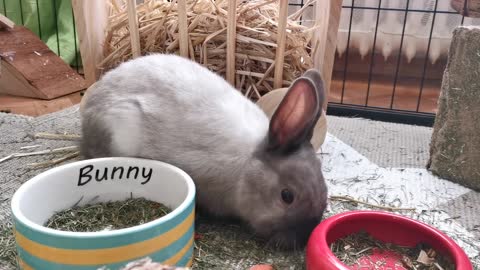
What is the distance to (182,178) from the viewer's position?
121 cm

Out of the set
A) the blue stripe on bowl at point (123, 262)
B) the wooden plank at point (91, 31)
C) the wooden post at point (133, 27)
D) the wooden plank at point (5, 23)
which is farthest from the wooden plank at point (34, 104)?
the blue stripe on bowl at point (123, 262)

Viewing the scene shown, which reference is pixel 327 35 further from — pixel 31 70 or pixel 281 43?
pixel 31 70

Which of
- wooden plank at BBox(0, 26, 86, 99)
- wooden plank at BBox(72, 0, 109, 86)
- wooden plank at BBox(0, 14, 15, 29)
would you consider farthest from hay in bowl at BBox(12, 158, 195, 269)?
wooden plank at BBox(0, 14, 15, 29)

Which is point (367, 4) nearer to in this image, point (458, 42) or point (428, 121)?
point (428, 121)

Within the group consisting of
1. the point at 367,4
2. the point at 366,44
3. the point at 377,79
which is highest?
the point at 367,4

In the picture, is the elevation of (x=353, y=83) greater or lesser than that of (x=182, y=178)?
lesser

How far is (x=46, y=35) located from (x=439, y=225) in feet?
9.19

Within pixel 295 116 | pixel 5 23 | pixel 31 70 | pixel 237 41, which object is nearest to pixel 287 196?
pixel 295 116

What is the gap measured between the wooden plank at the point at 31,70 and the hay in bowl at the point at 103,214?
5.02 feet

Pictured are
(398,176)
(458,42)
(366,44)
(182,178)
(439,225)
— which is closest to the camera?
(182,178)

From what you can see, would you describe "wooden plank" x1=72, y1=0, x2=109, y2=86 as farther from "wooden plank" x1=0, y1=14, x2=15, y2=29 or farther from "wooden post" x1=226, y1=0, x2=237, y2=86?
"wooden plank" x1=0, y1=14, x2=15, y2=29

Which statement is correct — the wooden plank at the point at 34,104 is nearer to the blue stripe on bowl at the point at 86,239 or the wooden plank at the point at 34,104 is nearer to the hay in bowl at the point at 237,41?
the hay in bowl at the point at 237,41

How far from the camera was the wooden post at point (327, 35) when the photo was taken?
172cm

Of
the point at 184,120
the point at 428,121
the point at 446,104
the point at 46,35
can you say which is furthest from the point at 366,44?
the point at 184,120
